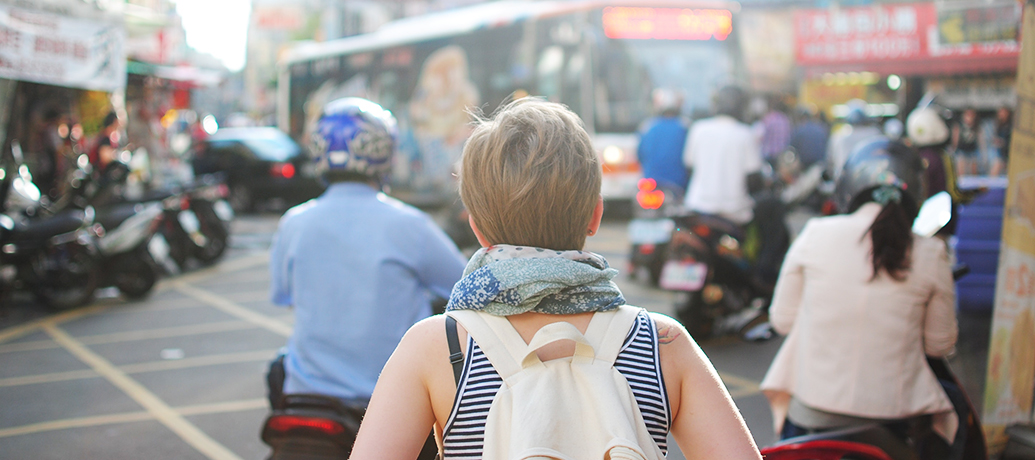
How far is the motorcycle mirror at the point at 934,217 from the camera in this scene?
336 centimetres

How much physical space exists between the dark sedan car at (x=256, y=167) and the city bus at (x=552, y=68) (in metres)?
1.86

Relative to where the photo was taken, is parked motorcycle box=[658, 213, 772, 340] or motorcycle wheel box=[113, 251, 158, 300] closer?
parked motorcycle box=[658, 213, 772, 340]

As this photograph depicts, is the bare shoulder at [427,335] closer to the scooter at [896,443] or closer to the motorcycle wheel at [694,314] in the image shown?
the scooter at [896,443]

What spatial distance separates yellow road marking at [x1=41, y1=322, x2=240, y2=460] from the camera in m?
4.87

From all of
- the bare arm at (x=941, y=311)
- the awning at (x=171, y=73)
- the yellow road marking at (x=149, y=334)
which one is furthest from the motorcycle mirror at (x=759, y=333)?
the awning at (x=171, y=73)

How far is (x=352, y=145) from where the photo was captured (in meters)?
3.21

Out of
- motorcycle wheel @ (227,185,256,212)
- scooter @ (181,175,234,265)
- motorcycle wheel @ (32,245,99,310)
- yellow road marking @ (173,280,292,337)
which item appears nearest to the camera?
yellow road marking @ (173,280,292,337)

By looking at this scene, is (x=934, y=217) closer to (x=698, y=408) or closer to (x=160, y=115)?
(x=698, y=408)

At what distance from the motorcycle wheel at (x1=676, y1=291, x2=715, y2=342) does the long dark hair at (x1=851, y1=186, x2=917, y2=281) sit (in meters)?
3.72

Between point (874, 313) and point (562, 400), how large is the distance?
1.89 m

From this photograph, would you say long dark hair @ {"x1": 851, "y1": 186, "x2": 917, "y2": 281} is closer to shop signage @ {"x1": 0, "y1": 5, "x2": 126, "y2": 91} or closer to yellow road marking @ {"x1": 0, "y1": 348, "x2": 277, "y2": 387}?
yellow road marking @ {"x1": 0, "y1": 348, "x2": 277, "y2": 387}

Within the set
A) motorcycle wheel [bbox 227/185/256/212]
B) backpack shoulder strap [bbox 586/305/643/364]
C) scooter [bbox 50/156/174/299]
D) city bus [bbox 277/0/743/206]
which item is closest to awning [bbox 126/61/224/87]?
motorcycle wheel [bbox 227/185/256/212]

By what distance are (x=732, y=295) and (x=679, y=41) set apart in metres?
7.48

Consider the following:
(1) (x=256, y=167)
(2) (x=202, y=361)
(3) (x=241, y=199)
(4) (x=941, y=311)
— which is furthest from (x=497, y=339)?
(3) (x=241, y=199)
